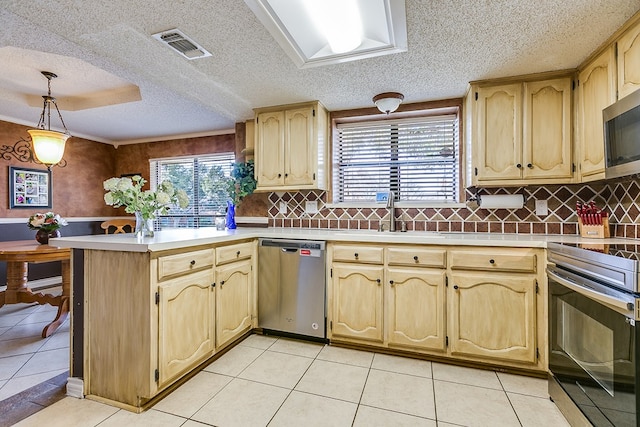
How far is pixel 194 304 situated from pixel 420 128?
256cm

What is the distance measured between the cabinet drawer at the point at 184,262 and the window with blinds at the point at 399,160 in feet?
5.14

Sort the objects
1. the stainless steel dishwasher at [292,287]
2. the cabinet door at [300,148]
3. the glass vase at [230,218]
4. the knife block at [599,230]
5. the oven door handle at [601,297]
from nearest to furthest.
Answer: the oven door handle at [601,297] < the knife block at [599,230] < the stainless steel dishwasher at [292,287] < the cabinet door at [300,148] < the glass vase at [230,218]

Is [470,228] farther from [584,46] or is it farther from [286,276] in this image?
[286,276]

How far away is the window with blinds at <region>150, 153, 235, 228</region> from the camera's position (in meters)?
4.45

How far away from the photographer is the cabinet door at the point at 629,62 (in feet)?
5.45

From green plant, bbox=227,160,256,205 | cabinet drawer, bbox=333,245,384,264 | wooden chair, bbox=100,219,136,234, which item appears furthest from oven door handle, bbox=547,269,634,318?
wooden chair, bbox=100,219,136,234

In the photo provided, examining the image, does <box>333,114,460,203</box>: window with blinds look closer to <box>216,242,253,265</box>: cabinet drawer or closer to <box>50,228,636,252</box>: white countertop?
<box>50,228,636,252</box>: white countertop

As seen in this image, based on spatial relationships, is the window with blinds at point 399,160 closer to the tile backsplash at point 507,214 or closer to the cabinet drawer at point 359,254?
the tile backsplash at point 507,214

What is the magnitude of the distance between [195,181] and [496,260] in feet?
13.4

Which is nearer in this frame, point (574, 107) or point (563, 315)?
point (563, 315)

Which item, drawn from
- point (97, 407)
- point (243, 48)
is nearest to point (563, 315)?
→ point (243, 48)

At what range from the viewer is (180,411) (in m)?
1.67

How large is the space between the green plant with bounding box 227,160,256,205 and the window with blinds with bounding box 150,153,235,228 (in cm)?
115

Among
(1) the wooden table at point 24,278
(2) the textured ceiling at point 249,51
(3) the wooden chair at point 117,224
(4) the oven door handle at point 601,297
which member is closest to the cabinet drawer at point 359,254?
(4) the oven door handle at point 601,297
